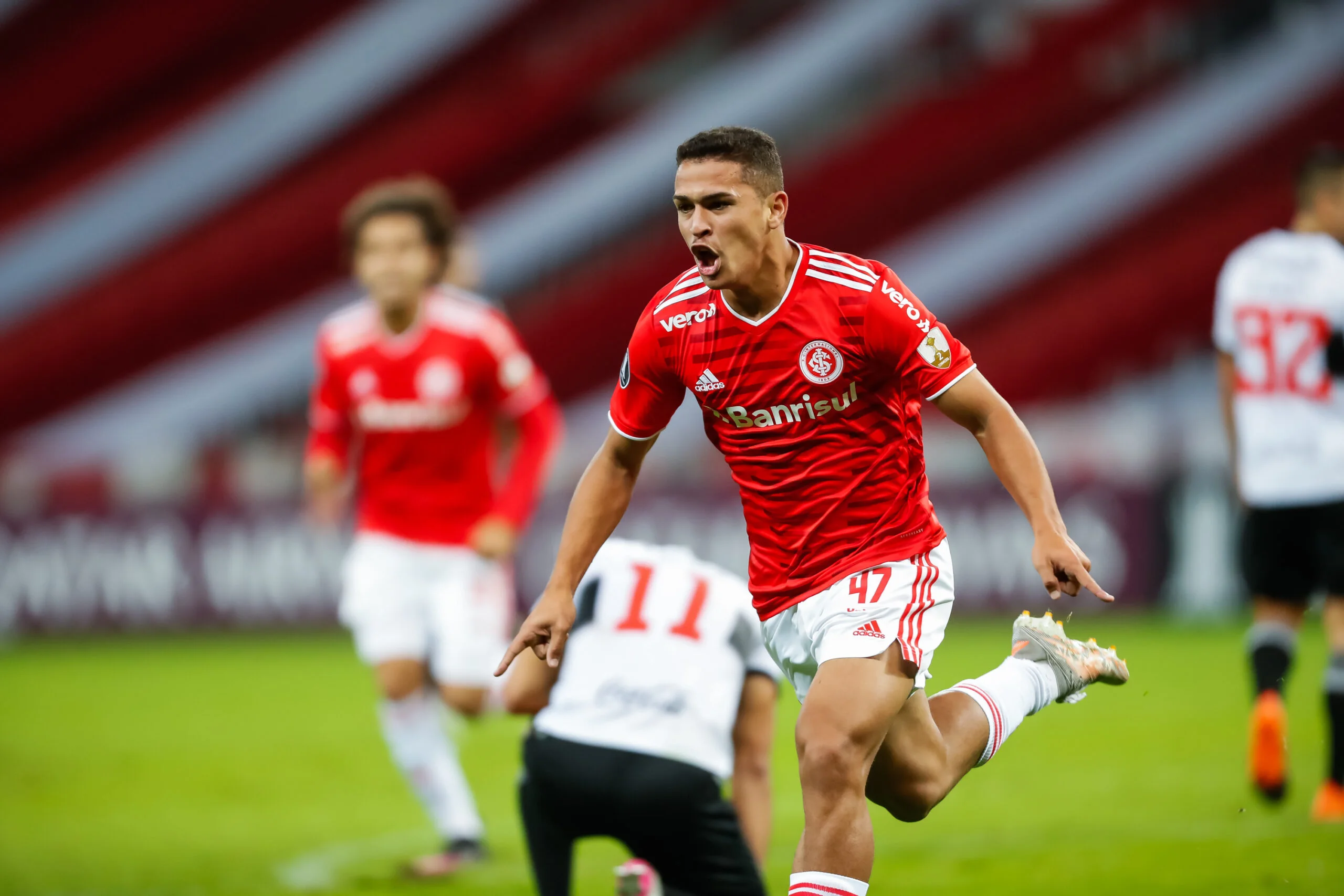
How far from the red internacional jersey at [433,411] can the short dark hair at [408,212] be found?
0.94 ft

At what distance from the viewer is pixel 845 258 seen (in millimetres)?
4234

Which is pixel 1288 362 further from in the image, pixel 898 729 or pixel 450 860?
pixel 450 860

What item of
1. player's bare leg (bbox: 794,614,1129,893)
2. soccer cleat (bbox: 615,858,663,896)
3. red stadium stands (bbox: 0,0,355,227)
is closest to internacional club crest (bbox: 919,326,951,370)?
player's bare leg (bbox: 794,614,1129,893)

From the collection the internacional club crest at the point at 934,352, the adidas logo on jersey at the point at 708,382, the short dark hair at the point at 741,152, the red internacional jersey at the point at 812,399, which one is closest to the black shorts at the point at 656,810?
the red internacional jersey at the point at 812,399

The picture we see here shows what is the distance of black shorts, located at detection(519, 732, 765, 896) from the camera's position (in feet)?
13.8

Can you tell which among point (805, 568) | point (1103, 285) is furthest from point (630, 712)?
point (1103, 285)

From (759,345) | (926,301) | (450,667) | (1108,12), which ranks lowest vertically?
(450,667)

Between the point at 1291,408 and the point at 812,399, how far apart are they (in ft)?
9.96

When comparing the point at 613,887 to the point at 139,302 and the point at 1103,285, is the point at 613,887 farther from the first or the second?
the point at 139,302

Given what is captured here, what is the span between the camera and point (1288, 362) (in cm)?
651

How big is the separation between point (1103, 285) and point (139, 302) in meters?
12.5

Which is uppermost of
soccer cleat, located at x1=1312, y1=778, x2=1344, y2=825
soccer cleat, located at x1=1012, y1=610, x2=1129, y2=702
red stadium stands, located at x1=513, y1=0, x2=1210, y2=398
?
red stadium stands, located at x1=513, y1=0, x2=1210, y2=398

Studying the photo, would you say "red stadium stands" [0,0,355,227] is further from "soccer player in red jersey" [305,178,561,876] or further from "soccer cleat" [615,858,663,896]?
"soccer cleat" [615,858,663,896]

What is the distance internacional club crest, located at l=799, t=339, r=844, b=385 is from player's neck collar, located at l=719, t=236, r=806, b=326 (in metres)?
0.12
